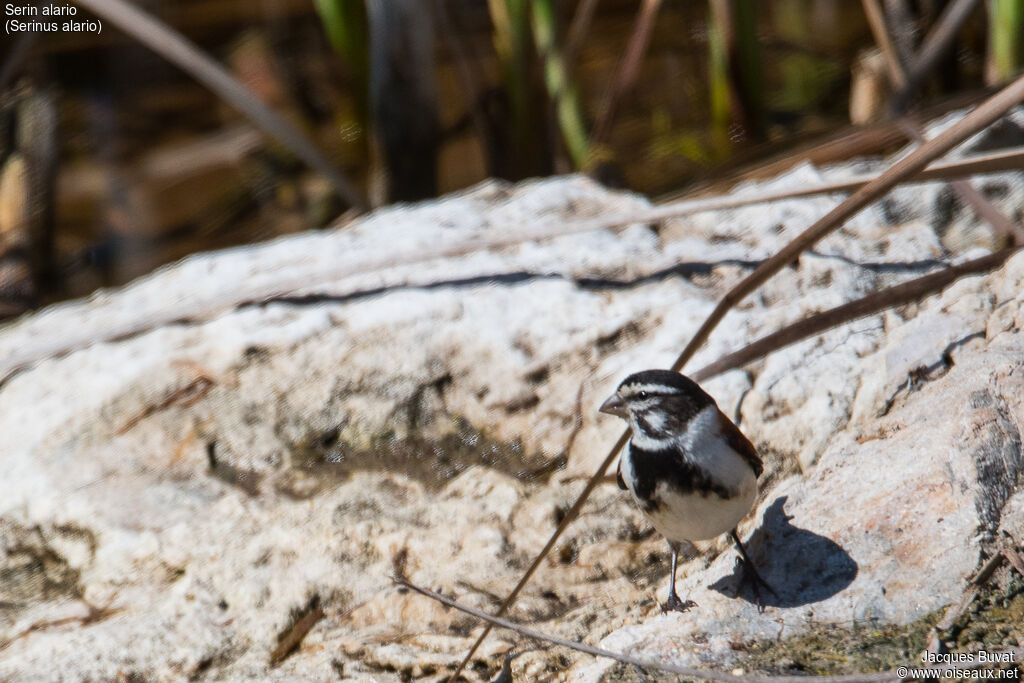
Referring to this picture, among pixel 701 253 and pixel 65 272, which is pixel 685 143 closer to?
pixel 701 253

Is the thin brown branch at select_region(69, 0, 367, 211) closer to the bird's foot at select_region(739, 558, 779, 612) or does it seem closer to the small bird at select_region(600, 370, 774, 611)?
the small bird at select_region(600, 370, 774, 611)

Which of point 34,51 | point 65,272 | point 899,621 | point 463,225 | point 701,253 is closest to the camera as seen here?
point 899,621

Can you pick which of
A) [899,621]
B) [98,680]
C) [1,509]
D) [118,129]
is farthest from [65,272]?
[899,621]

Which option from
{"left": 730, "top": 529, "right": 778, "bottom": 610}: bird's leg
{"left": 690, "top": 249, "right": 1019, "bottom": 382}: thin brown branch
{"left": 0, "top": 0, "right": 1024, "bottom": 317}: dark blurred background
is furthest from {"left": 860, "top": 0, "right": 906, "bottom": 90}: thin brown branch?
{"left": 730, "top": 529, "right": 778, "bottom": 610}: bird's leg

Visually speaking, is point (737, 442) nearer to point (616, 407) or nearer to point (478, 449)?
point (616, 407)

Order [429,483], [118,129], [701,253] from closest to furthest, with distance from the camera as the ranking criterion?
1. [429,483]
2. [701,253]
3. [118,129]

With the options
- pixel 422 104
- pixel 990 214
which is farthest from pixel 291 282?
pixel 990 214

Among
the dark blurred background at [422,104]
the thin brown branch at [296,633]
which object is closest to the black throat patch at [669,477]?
the thin brown branch at [296,633]
